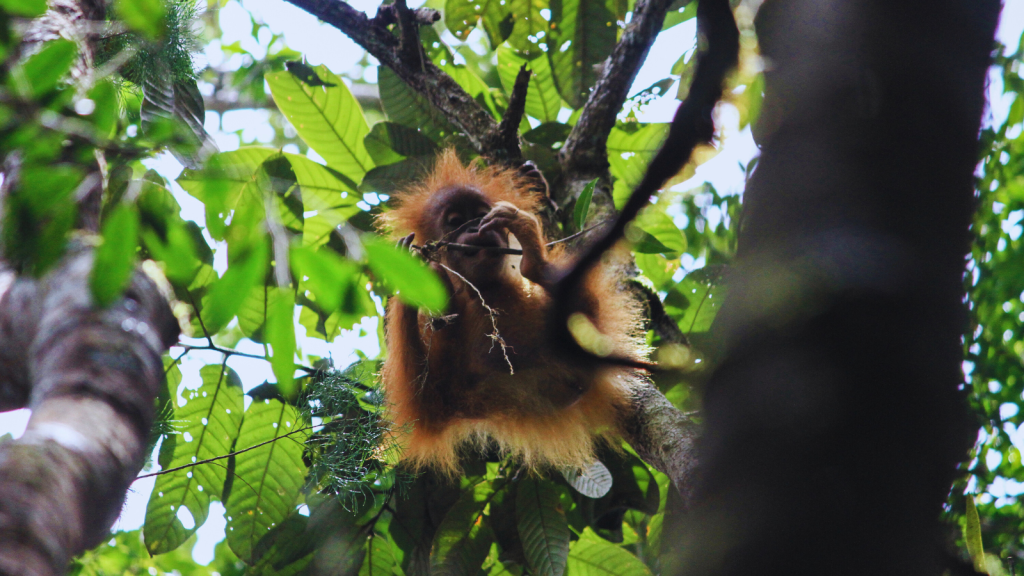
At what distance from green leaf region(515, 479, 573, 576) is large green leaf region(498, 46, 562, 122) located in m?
2.74

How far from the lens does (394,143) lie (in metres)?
4.41

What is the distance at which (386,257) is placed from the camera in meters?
1.13

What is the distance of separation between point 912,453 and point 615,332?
10.6 feet

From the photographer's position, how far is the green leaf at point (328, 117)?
4434 millimetres

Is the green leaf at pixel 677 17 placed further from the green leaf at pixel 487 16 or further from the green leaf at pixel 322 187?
the green leaf at pixel 322 187

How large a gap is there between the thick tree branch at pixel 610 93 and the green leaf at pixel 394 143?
97cm

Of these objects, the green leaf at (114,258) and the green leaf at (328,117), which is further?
the green leaf at (328,117)

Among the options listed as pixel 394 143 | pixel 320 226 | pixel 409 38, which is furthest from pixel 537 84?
pixel 320 226

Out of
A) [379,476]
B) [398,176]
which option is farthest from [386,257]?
[398,176]

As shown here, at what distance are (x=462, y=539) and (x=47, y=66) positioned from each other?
2.92m

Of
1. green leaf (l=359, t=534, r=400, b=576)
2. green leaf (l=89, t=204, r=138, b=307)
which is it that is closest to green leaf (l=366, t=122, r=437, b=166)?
green leaf (l=359, t=534, r=400, b=576)

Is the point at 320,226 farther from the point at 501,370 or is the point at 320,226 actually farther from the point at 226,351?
the point at 501,370

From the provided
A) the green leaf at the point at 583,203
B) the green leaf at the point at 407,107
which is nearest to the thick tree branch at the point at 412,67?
the green leaf at the point at 407,107

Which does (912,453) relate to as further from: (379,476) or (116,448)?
(379,476)
